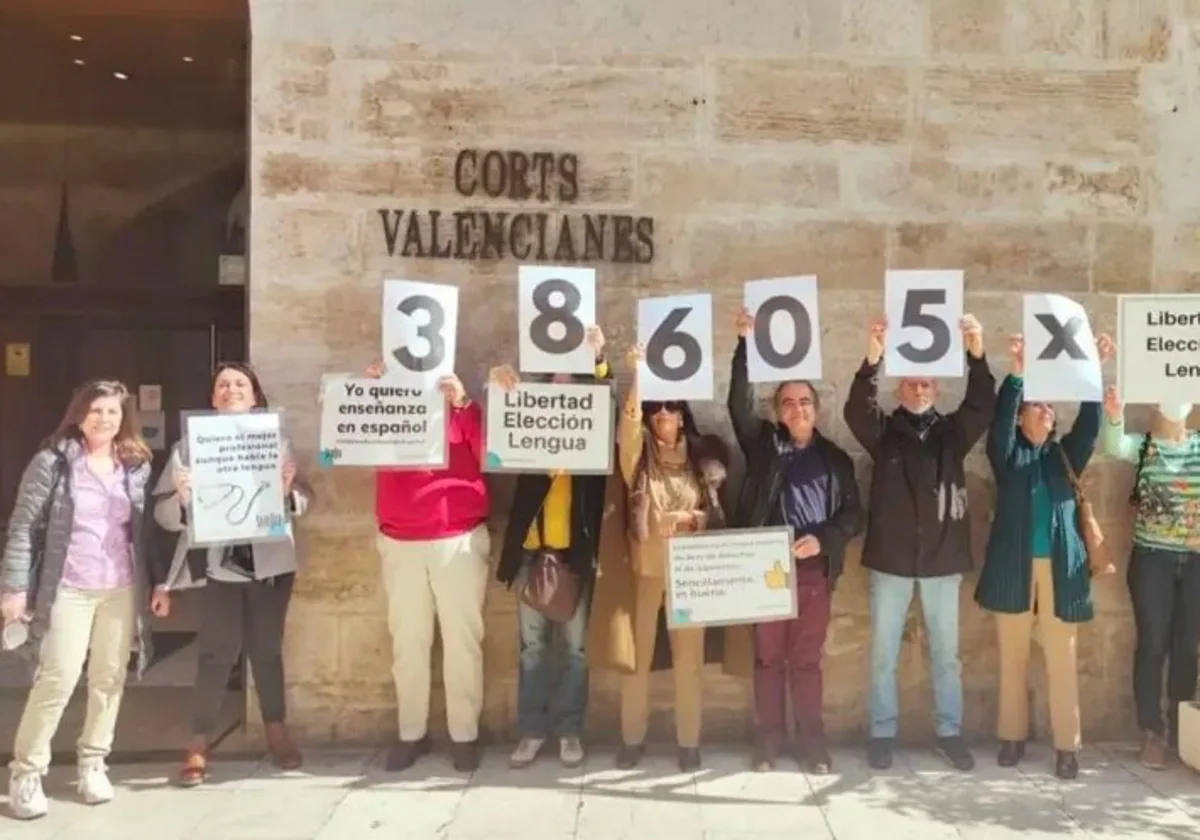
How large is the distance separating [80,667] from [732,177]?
12.7ft

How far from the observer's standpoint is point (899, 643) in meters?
5.47

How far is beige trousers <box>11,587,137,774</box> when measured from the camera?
4.64 meters

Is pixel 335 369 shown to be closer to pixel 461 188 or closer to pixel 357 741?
pixel 461 188

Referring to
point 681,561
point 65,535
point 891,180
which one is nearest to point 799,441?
point 681,561

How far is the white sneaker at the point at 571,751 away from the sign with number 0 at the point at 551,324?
1.80 m

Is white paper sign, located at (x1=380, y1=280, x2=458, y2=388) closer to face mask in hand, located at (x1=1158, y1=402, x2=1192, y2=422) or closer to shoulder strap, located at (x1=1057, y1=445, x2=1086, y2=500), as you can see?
shoulder strap, located at (x1=1057, y1=445, x2=1086, y2=500)

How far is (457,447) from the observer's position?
17.2 ft

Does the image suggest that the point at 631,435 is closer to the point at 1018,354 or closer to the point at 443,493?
the point at 443,493

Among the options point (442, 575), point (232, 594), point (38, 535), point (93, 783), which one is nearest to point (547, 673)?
point (442, 575)

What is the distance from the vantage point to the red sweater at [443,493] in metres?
5.20

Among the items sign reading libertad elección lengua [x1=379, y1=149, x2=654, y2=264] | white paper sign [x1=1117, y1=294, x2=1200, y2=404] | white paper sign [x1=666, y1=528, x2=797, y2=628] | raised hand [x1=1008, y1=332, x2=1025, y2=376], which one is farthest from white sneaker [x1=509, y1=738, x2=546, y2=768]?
white paper sign [x1=1117, y1=294, x2=1200, y2=404]

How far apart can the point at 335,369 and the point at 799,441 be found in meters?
2.34

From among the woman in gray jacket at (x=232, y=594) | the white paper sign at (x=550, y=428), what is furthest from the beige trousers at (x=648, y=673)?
the woman in gray jacket at (x=232, y=594)

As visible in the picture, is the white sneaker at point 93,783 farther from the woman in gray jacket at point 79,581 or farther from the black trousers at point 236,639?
the black trousers at point 236,639
